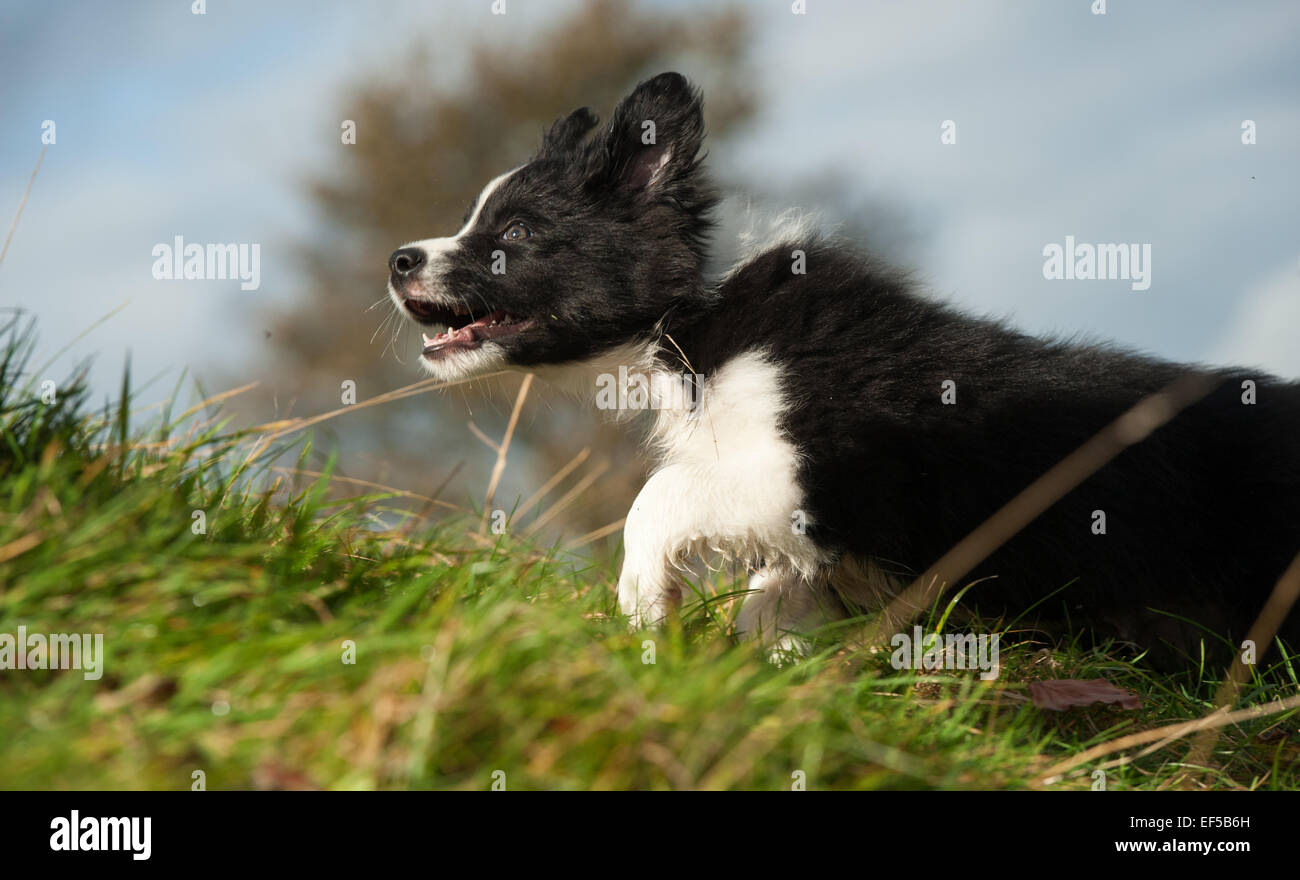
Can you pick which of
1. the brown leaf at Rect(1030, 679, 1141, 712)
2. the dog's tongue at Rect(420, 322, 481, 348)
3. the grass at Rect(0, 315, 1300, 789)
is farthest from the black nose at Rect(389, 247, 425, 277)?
the brown leaf at Rect(1030, 679, 1141, 712)

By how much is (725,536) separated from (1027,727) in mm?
1325

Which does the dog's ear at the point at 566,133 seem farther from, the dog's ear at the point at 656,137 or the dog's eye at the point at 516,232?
the dog's eye at the point at 516,232

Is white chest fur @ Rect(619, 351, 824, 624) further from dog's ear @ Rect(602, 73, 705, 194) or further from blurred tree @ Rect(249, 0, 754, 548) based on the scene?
blurred tree @ Rect(249, 0, 754, 548)

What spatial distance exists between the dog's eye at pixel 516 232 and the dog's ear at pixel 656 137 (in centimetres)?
43

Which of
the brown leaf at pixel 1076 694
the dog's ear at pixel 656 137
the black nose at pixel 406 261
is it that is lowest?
the brown leaf at pixel 1076 694

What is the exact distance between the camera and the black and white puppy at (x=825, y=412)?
13.6 feet

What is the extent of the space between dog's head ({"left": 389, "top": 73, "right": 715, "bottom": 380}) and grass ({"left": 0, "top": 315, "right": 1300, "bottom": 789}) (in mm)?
1555

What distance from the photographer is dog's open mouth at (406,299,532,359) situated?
186 inches

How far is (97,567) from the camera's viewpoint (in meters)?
2.50

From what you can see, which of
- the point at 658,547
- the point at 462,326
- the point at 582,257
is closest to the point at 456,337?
the point at 462,326

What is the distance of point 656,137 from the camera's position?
15.8 feet

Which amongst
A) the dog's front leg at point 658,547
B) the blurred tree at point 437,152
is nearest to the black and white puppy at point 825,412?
the dog's front leg at point 658,547
